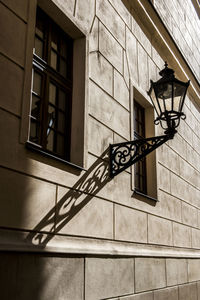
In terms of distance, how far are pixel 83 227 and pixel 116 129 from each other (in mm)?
1907

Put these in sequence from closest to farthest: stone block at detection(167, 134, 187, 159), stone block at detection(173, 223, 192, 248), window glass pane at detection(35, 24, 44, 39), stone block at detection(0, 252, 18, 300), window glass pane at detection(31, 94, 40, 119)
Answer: stone block at detection(0, 252, 18, 300) → window glass pane at detection(31, 94, 40, 119) → window glass pane at detection(35, 24, 44, 39) → stone block at detection(173, 223, 192, 248) → stone block at detection(167, 134, 187, 159)

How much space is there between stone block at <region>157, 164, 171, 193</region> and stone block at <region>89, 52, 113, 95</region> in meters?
2.49

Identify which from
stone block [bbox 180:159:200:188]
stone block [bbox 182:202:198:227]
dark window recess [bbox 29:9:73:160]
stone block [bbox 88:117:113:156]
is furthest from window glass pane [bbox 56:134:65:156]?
stone block [bbox 180:159:200:188]

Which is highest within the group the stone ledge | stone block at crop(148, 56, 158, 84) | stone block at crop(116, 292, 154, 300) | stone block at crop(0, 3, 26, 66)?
stone block at crop(148, 56, 158, 84)

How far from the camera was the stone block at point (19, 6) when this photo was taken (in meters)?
4.25

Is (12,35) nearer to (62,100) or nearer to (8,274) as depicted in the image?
(62,100)

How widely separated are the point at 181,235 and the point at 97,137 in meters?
4.25

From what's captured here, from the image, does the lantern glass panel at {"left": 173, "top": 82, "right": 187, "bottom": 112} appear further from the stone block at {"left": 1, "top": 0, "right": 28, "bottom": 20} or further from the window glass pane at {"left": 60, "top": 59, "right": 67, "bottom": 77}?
the stone block at {"left": 1, "top": 0, "right": 28, "bottom": 20}

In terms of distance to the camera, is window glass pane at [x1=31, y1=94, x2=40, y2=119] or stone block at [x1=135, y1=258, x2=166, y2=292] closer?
window glass pane at [x1=31, y1=94, x2=40, y2=119]

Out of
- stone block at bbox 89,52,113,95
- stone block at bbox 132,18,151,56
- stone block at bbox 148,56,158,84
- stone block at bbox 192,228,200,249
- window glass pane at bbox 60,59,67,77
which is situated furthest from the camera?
stone block at bbox 192,228,200,249

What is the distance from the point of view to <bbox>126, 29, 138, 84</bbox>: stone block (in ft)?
24.1

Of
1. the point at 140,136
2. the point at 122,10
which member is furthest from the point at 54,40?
the point at 140,136

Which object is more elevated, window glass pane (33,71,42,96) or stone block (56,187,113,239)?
window glass pane (33,71,42,96)

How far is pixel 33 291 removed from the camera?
3.93 metres
